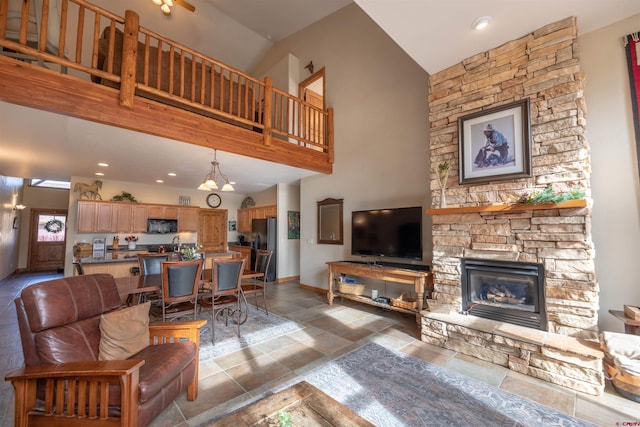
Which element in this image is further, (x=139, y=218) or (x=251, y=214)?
(x=251, y=214)

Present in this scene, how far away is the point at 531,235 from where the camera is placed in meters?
2.66

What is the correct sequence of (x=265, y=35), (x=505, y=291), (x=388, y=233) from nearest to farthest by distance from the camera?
(x=505, y=291) < (x=388, y=233) < (x=265, y=35)

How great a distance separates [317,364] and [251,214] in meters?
6.11

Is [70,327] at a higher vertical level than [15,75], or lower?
lower

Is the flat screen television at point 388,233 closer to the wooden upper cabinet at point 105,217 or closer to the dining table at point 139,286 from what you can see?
the dining table at point 139,286

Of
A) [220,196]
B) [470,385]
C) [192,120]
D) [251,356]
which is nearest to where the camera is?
[470,385]

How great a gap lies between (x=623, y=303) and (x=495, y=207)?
1.44 meters

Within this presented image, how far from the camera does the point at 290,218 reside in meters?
6.93

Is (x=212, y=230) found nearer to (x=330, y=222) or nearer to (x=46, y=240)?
(x=330, y=222)

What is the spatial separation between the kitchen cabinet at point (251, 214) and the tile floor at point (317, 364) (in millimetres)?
3375

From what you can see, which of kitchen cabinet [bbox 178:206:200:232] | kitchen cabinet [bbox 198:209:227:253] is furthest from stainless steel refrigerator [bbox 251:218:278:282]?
kitchen cabinet [bbox 178:206:200:232]

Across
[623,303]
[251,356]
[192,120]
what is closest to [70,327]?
[251,356]

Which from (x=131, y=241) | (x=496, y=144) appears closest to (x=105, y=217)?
(x=131, y=241)

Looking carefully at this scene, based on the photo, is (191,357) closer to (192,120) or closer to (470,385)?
(470,385)
